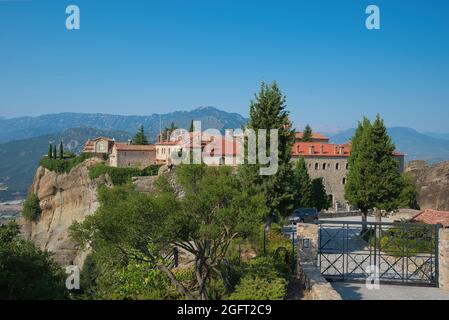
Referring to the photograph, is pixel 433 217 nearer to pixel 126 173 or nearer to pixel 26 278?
pixel 26 278

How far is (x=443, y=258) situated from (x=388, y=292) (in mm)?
2813

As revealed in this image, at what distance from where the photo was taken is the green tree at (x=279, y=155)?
25.8 metres

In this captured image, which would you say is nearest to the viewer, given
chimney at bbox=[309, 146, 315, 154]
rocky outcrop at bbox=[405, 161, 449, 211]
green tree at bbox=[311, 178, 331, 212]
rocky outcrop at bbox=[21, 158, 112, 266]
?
rocky outcrop at bbox=[405, 161, 449, 211]

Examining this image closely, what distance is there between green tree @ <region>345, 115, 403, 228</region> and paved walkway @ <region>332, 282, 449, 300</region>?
459 inches

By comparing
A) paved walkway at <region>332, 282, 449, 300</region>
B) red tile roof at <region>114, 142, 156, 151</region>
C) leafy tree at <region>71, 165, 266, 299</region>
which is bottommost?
paved walkway at <region>332, 282, 449, 300</region>

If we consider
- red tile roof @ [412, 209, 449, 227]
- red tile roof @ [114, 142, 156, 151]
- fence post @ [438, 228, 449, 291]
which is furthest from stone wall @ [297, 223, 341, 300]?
red tile roof @ [114, 142, 156, 151]

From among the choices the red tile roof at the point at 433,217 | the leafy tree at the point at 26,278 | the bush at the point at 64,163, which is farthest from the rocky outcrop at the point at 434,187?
the bush at the point at 64,163

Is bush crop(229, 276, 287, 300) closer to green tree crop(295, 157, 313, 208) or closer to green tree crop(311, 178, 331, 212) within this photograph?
green tree crop(295, 157, 313, 208)

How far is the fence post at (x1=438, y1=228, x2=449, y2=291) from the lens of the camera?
17.6m

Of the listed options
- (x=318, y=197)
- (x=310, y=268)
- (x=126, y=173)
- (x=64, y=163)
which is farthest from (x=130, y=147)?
(x=310, y=268)

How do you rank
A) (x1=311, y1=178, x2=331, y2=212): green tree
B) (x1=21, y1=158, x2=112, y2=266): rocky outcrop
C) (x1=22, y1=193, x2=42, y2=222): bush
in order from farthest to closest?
(x1=22, y1=193, x2=42, y2=222): bush < (x1=21, y1=158, x2=112, y2=266): rocky outcrop < (x1=311, y1=178, x2=331, y2=212): green tree

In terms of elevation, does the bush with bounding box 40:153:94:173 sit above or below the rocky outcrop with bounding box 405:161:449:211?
above

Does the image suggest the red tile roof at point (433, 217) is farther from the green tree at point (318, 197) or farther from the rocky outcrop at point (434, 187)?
the green tree at point (318, 197)

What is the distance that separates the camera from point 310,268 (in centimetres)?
1772
